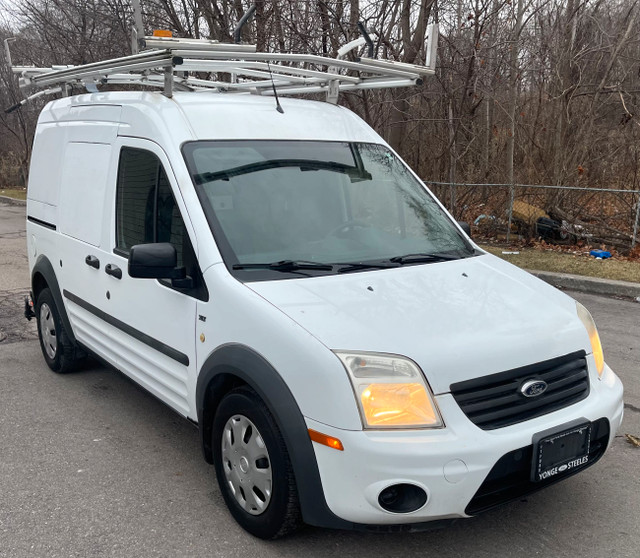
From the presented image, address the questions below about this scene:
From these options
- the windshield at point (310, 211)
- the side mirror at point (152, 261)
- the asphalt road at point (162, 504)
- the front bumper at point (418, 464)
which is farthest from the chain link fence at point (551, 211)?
the side mirror at point (152, 261)

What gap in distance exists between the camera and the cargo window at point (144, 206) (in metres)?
3.50

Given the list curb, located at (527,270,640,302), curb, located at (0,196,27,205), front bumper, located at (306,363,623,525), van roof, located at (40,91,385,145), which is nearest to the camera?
front bumper, located at (306,363,623,525)

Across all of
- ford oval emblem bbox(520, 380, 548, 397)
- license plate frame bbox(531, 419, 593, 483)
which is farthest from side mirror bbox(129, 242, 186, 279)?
license plate frame bbox(531, 419, 593, 483)

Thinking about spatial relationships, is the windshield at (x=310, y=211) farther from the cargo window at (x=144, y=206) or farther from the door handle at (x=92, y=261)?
the door handle at (x=92, y=261)

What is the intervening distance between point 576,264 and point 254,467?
7520 millimetres

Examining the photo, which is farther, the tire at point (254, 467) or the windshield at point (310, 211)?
the windshield at point (310, 211)

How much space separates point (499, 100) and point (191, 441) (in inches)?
418

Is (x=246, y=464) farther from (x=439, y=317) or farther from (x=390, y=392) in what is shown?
(x=439, y=317)

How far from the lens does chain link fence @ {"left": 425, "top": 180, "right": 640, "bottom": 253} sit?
10609 millimetres

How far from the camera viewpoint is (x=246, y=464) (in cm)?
296

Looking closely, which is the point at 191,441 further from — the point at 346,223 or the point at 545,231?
the point at 545,231

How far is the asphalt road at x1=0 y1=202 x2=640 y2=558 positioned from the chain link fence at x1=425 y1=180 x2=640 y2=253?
6716 mm

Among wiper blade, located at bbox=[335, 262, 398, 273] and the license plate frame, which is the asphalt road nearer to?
the license plate frame

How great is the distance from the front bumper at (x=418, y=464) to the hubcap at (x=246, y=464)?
1.32 feet
